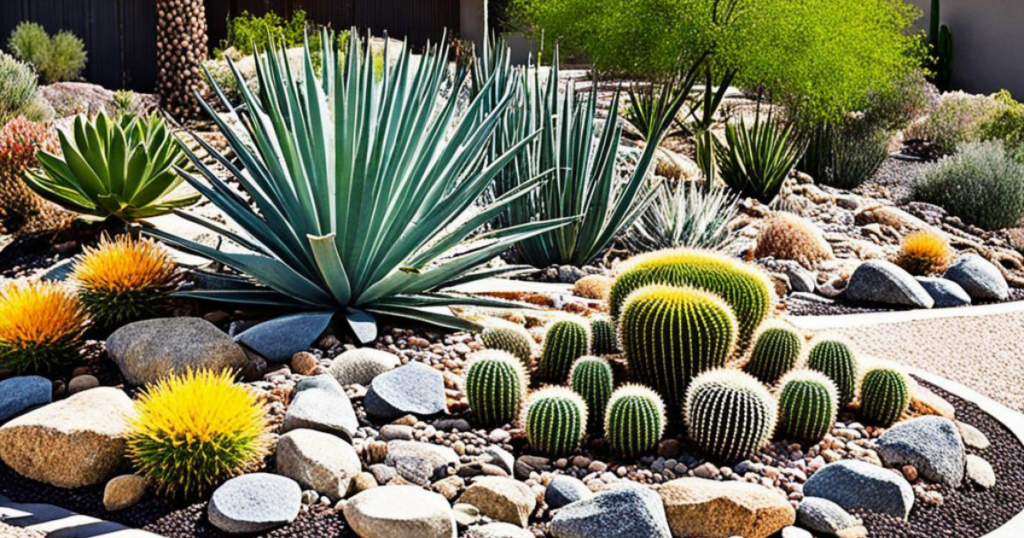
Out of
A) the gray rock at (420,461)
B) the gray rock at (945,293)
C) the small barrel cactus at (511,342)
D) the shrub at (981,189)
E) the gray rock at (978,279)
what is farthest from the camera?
the shrub at (981,189)

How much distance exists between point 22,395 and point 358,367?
1487 millimetres

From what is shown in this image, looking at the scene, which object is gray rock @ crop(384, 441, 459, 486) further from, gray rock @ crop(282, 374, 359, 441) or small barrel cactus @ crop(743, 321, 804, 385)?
small barrel cactus @ crop(743, 321, 804, 385)

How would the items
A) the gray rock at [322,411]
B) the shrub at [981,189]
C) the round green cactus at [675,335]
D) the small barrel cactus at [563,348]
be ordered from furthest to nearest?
1. the shrub at [981,189]
2. the small barrel cactus at [563,348]
3. the round green cactus at [675,335]
4. the gray rock at [322,411]

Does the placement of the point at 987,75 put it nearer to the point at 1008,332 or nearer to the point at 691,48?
the point at 691,48

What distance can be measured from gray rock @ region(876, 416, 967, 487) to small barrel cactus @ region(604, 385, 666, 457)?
1.06 m

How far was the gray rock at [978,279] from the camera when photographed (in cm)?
905

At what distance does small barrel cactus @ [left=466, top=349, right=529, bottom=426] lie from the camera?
495 cm

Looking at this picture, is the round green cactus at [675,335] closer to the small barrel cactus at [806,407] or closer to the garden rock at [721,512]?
the small barrel cactus at [806,407]

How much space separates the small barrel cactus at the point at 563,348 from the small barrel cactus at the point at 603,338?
1.01ft

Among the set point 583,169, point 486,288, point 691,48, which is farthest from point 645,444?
point 691,48

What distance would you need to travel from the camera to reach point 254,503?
414 centimetres

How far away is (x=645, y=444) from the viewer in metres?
4.75

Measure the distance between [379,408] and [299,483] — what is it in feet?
2.35

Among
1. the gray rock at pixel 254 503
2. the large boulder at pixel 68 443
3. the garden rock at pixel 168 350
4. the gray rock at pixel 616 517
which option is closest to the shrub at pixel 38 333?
the garden rock at pixel 168 350
